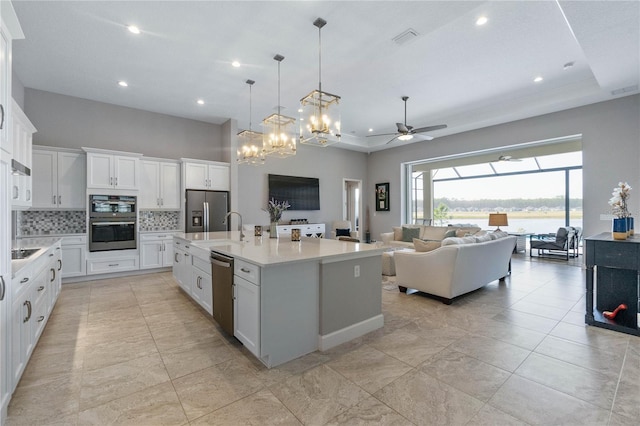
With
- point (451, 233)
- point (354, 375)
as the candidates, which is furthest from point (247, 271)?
point (451, 233)

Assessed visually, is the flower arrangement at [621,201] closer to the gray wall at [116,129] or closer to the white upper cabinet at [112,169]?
the gray wall at [116,129]

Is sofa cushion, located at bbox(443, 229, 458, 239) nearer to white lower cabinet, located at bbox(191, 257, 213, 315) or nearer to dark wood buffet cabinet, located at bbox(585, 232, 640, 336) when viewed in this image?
dark wood buffet cabinet, located at bbox(585, 232, 640, 336)

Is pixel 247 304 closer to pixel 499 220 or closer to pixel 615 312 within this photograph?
pixel 615 312

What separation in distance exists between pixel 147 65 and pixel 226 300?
12.4ft

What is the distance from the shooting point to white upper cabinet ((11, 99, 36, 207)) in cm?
294

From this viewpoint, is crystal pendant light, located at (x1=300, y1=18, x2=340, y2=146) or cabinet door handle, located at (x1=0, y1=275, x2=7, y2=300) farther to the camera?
crystal pendant light, located at (x1=300, y1=18, x2=340, y2=146)

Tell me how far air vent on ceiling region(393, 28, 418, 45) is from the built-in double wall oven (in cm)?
522

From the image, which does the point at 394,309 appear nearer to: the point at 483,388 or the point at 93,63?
the point at 483,388

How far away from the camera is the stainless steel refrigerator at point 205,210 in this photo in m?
6.05

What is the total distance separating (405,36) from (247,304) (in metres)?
3.57

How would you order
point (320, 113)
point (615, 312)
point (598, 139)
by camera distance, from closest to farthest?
point (615, 312), point (320, 113), point (598, 139)

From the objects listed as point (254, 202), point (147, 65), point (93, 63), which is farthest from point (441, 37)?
point (254, 202)

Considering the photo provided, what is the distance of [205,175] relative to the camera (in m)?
6.29

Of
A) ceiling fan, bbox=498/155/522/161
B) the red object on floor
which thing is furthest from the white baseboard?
ceiling fan, bbox=498/155/522/161
